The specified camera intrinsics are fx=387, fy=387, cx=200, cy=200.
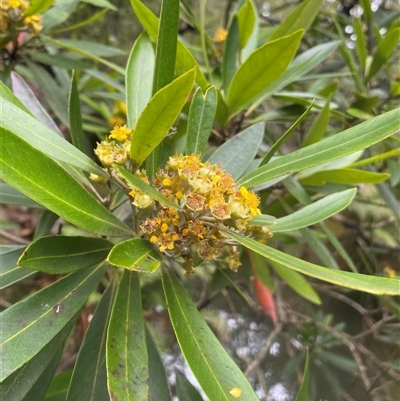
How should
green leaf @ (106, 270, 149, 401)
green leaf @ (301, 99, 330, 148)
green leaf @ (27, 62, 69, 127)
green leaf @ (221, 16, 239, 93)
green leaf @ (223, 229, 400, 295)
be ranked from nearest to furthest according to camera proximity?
green leaf @ (223, 229, 400, 295) < green leaf @ (106, 270, 149, 401) < green leaf @ (301, 99, 330, 148) < green leaf @ (221, 16, 239, 93) < green leaf @ (27, 62, 69, 127)

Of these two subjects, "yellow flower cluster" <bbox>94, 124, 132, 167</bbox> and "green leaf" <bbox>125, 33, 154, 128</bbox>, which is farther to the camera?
"green leaf" <bbox>125, 33, 154, 128</bbox>

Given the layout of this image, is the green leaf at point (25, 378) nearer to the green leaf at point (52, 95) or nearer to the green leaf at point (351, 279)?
the green leaf at point (351, 279)

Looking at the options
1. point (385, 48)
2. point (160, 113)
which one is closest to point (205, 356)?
point (160, 113)

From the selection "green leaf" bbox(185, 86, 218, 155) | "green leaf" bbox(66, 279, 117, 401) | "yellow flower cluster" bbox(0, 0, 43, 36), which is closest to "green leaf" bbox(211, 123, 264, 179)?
"green leaf" bbox(185, 86, 218, 155)

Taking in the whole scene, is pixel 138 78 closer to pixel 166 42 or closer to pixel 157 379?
pixel 166 42

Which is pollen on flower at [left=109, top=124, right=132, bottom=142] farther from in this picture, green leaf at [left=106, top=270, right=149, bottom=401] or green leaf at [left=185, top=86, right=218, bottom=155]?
green leaf at [left=106, top=270, right=149, bottom=401]

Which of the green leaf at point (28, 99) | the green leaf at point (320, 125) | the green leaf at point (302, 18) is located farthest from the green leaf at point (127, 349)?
the green leaf at point (302, 18)
